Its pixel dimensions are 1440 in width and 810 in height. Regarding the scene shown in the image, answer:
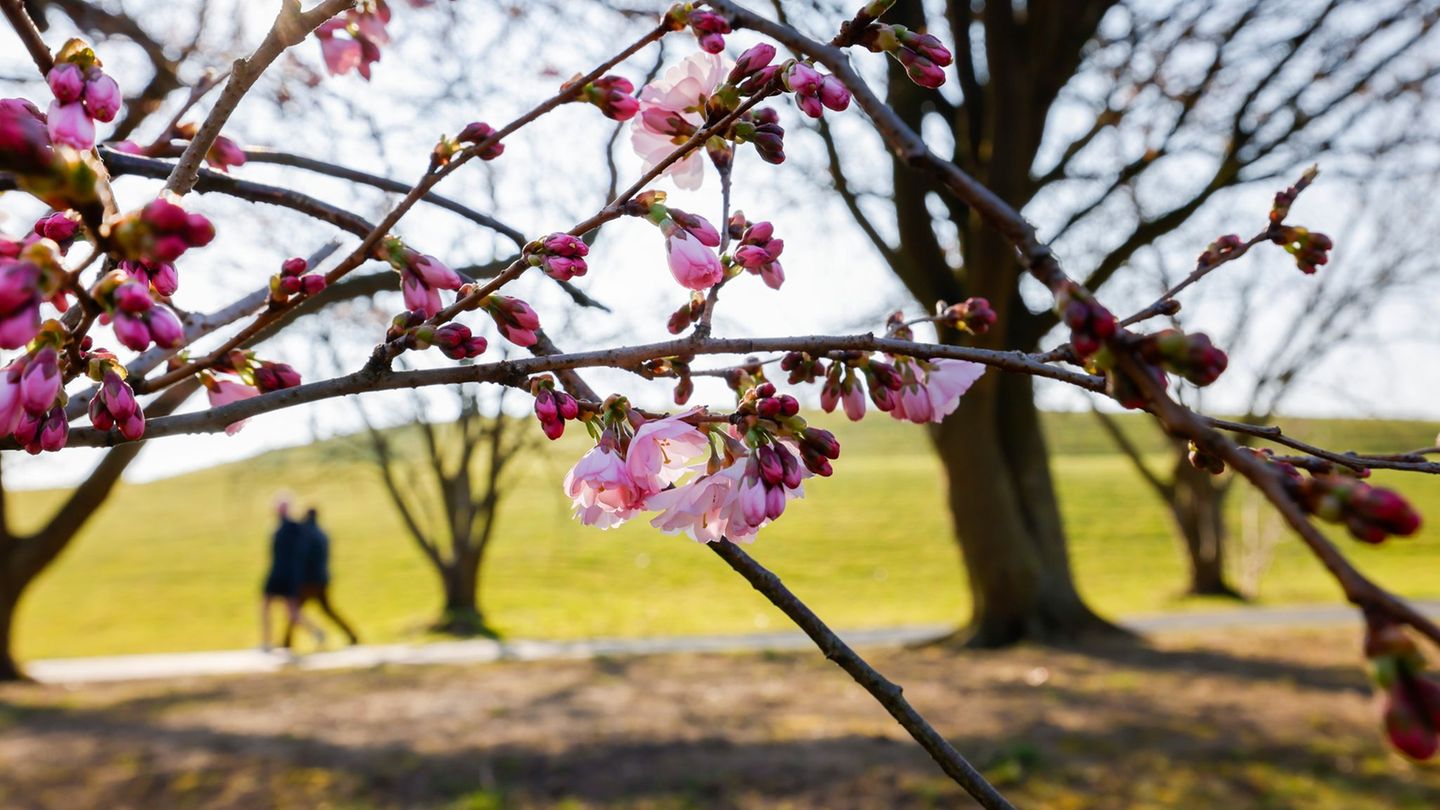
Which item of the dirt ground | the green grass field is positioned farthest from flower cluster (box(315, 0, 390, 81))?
the green grass field

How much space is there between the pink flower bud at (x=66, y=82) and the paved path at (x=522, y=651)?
313 inches

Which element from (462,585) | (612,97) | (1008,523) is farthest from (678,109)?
(462,585)

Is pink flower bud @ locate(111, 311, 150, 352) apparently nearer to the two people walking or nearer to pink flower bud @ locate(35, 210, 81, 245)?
pink flower bud @ locate(35, 210, 81, 245)

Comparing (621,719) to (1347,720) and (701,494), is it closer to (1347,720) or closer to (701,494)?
(1347,720)

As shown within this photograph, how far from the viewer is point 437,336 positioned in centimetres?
95

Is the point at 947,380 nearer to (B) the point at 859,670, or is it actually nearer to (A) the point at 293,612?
(B) the point at 859,670

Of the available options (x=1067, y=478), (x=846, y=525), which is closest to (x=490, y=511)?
(x=846, y=525)

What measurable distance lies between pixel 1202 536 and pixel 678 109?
704 inches

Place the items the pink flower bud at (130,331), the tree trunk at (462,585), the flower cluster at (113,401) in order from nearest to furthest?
the pink flower bud at (130,331) < the flower cluster at (113,401) < the tree trunk at (462,585)

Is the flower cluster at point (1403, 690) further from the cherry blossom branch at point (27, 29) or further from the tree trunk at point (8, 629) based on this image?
the tree trunk at point (8, 629)

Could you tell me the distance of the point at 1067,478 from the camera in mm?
35219

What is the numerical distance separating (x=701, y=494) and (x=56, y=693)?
8.78 meters

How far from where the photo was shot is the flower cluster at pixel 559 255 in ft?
2.98

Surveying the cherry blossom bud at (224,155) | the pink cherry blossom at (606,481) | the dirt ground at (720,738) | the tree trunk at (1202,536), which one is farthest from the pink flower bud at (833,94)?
the tree trunk at (1202,536)
